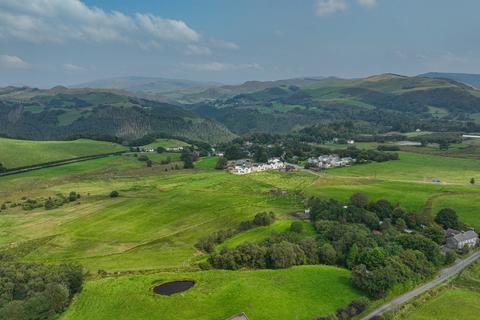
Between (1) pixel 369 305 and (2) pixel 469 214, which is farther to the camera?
(2) pixel 469 214

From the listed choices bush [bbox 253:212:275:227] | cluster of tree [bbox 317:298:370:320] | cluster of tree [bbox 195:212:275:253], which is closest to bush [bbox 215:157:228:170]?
cluster of tree [bbox 195:212:275:253]

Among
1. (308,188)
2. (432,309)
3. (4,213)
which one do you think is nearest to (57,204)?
(4,213)

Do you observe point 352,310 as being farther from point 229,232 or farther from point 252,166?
point 252,166

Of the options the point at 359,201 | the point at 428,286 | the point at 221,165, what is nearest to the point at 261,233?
the point at 359,201

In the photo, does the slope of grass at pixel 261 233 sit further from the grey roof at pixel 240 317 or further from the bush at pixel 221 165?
the bush at pixel 221 165

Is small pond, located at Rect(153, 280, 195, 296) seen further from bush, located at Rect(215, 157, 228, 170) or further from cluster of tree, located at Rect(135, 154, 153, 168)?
cluster of tree, located at Rect(135, 154, 153, 168)

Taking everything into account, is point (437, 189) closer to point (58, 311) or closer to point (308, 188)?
point (308, 188)

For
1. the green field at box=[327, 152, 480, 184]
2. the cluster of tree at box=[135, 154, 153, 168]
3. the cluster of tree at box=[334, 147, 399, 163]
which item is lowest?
the cluster of tree at box=[135, 154, 153, 168]

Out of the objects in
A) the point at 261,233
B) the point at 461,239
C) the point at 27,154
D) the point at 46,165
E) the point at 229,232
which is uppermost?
the point at 27,154
